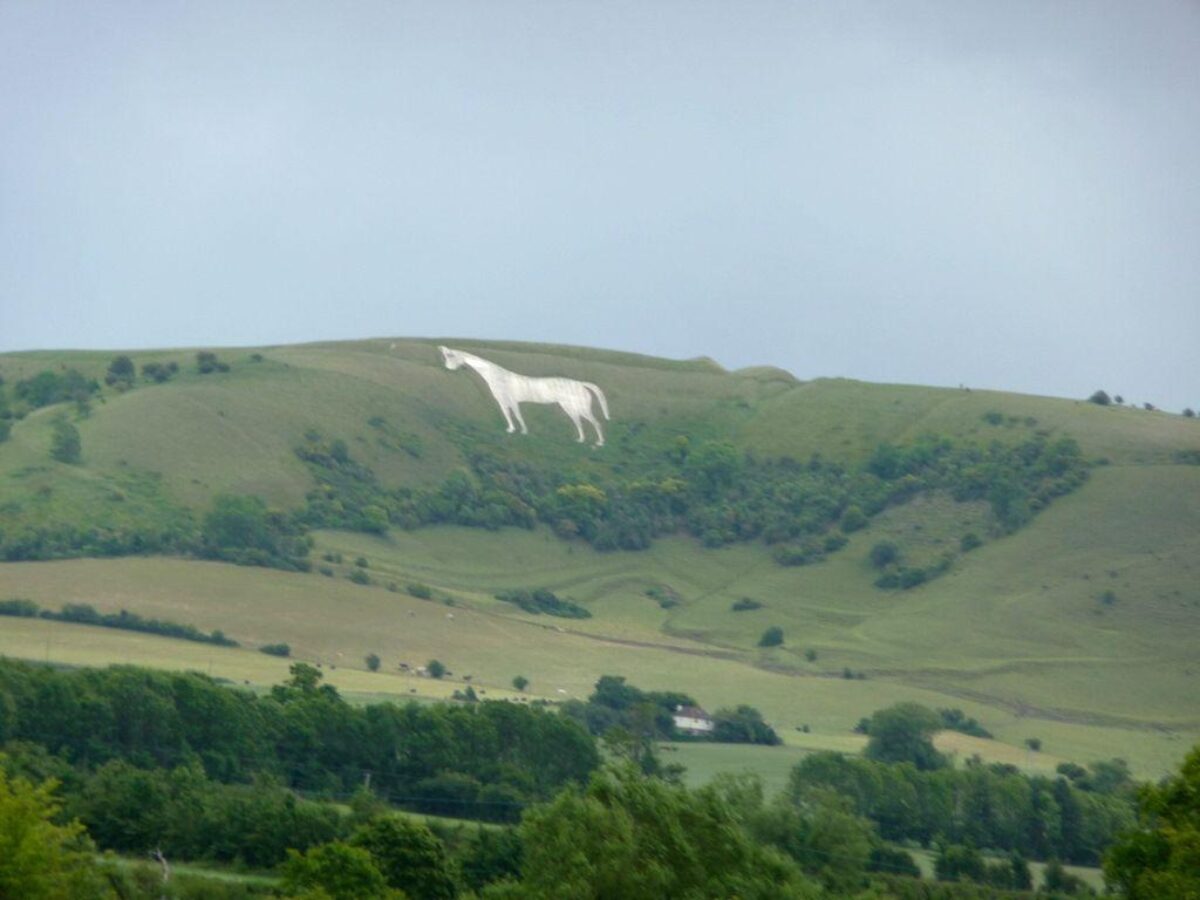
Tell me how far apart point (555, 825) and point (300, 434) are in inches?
3842

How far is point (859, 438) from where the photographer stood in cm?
16012

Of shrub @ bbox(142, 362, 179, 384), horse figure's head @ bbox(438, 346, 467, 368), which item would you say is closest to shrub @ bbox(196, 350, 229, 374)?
shrub @ bbox(142, 362, 179, 384)

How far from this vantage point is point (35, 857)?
4091 centimetres

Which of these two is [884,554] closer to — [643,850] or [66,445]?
[66,445]

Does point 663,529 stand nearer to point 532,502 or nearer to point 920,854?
point 532,502

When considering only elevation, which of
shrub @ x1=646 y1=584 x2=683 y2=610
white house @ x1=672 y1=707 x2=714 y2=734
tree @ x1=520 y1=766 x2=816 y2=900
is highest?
tree @ x1=520 y1=766 x2=816 y2=900

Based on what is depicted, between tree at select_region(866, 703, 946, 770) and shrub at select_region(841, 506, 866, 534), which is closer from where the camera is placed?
tree at select_region(866, 703, 946, 770)

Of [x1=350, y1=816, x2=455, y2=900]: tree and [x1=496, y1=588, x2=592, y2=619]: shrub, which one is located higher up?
[x1=350, y1=816, x2=455, y2=900]: tree

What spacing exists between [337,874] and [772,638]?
7660 cm

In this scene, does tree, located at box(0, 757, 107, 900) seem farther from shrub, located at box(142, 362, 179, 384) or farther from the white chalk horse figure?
the white chalk horse figure

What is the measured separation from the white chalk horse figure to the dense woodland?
213 feet

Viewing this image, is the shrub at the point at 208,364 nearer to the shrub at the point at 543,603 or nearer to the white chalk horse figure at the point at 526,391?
the white chalk horse figure at the point at 526,391

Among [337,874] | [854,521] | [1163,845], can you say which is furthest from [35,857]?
[854,521]

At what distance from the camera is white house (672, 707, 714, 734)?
9238cm
